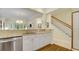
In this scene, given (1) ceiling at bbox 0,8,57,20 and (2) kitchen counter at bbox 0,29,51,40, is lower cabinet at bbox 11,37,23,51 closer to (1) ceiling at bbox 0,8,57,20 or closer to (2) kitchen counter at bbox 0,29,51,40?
(2) kitchen counter at bbox 0,29,51,40

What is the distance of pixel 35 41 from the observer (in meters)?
1.82

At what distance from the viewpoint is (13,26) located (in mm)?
1741

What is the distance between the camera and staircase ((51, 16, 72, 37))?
178 cm

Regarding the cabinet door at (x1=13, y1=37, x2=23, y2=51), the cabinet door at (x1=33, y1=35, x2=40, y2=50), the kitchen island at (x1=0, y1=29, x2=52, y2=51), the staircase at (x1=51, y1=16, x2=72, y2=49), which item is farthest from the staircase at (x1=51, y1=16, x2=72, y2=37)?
the cabinet door at (x1=13, y1=37, x2=23, y2=51)

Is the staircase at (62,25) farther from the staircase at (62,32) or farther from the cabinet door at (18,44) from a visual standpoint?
the cabinet door at (18,44)

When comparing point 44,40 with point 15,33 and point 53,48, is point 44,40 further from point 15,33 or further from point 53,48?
point 15,33

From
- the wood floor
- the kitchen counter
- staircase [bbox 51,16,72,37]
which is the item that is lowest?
the wood floor

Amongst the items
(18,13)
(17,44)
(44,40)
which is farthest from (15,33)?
(44,40)

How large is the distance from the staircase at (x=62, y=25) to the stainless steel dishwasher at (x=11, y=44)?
1.71 feet

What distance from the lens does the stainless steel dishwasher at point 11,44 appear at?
1.71 metres

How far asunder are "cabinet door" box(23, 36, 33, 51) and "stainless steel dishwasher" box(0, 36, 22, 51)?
55 mm
